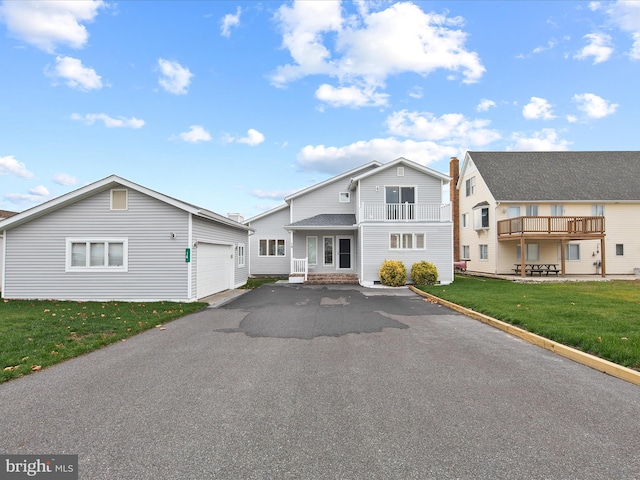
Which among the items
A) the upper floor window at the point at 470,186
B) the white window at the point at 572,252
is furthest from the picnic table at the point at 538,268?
the upper floor window at the point at 470,186

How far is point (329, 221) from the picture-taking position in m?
22.1

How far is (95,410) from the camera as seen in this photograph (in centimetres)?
385

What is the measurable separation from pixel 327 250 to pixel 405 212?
5.73 meters

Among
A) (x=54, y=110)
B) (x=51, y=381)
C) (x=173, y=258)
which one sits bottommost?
(x=51, y=381)

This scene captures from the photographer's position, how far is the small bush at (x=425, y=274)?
18344 mm

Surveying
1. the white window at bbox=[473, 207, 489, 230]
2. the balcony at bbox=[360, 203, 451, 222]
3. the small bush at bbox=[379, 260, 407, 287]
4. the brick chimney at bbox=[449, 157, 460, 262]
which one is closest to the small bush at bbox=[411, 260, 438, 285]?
the small bush at bbox=[379, 260, 407, 287]

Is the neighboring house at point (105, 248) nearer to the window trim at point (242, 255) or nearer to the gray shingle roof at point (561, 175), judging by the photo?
the window trim at point (242, 255)

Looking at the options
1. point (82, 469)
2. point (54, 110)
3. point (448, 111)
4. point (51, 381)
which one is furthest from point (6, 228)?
point (448, 111)

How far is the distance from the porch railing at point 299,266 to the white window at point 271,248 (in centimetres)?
423

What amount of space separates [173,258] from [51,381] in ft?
28.2

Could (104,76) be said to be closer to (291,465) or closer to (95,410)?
(95,410)

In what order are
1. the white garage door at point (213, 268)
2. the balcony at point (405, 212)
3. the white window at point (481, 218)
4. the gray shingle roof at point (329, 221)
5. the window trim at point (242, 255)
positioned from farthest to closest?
the white window at point (481, 218), the gray shingle roof at point (329, 221), the window trim at point (242, 255), the balcony at point (405, 212), the white garage door at point (213, 268)

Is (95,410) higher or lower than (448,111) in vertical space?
lower

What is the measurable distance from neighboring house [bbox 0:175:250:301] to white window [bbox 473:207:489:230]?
19587 millimetres
